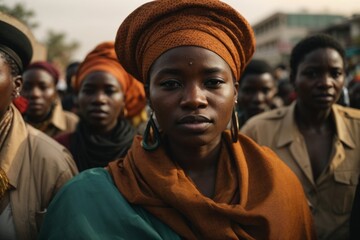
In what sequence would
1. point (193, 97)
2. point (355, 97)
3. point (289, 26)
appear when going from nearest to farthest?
point (193, 97)
point (355, 97)
point (289, 26)

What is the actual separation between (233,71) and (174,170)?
0.59m

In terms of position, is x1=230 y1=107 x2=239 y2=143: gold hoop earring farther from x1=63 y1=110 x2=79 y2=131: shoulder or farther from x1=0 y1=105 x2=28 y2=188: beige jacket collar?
x1=63 y1=110 x2=79 y2=131: shoulder

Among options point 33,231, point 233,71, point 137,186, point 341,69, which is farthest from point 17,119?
point 341,69

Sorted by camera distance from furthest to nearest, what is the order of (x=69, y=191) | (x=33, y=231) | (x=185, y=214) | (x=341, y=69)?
(x=341, y=69), (x=33, y=231), (x=69, y=191), (x=185, y=214)

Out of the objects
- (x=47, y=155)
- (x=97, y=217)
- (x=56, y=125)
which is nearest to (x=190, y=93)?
(x=97, y=217)

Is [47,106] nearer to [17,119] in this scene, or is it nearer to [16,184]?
[17,119]

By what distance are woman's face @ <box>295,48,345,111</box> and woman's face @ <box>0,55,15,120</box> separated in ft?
7.23

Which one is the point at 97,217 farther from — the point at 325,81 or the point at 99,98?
the point at 325,81

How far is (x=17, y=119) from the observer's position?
2.26m

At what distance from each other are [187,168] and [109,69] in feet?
5.31

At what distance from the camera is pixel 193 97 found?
66.1 inches

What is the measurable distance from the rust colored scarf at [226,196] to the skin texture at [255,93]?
256 cm

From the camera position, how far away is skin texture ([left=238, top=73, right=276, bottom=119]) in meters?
4.55

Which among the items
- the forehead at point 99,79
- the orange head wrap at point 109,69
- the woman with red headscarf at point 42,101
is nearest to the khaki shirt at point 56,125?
the woman with red headscarf at point 42,101
